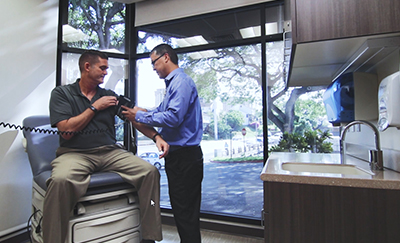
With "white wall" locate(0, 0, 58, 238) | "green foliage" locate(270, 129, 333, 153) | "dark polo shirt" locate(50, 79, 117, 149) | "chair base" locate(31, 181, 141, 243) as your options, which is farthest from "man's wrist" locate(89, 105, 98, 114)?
"green foliage" locate(270, 129, 333, 153)

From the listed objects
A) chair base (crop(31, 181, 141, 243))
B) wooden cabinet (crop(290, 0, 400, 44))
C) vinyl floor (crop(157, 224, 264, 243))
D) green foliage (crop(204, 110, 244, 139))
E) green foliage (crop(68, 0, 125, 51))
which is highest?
green foliage (crop(68, 0, 125, 51))

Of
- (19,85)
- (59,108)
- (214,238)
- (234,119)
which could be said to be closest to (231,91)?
(234,119)

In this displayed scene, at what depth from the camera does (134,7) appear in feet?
9.39

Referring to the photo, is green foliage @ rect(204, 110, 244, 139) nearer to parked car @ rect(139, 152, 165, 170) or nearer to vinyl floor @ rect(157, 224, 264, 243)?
parked car @ rect(139, 152, 165, 170)

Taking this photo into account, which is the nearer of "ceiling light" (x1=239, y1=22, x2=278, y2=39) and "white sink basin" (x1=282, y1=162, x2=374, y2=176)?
"white sink basin" (x1=282, y1=162, x2=374, y2=176)

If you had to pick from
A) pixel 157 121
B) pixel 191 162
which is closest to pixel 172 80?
pixel 157 121

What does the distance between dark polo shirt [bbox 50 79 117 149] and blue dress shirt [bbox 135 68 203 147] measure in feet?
1.19

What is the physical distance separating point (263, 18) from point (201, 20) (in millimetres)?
690

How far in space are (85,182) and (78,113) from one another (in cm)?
56

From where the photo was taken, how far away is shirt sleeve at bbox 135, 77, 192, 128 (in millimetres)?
1407

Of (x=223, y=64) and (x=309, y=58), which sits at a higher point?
(x=223, y=64)

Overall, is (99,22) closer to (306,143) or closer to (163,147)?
(163,147)

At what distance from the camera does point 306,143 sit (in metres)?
2.22

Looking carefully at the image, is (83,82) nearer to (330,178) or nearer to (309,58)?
(309,58)
